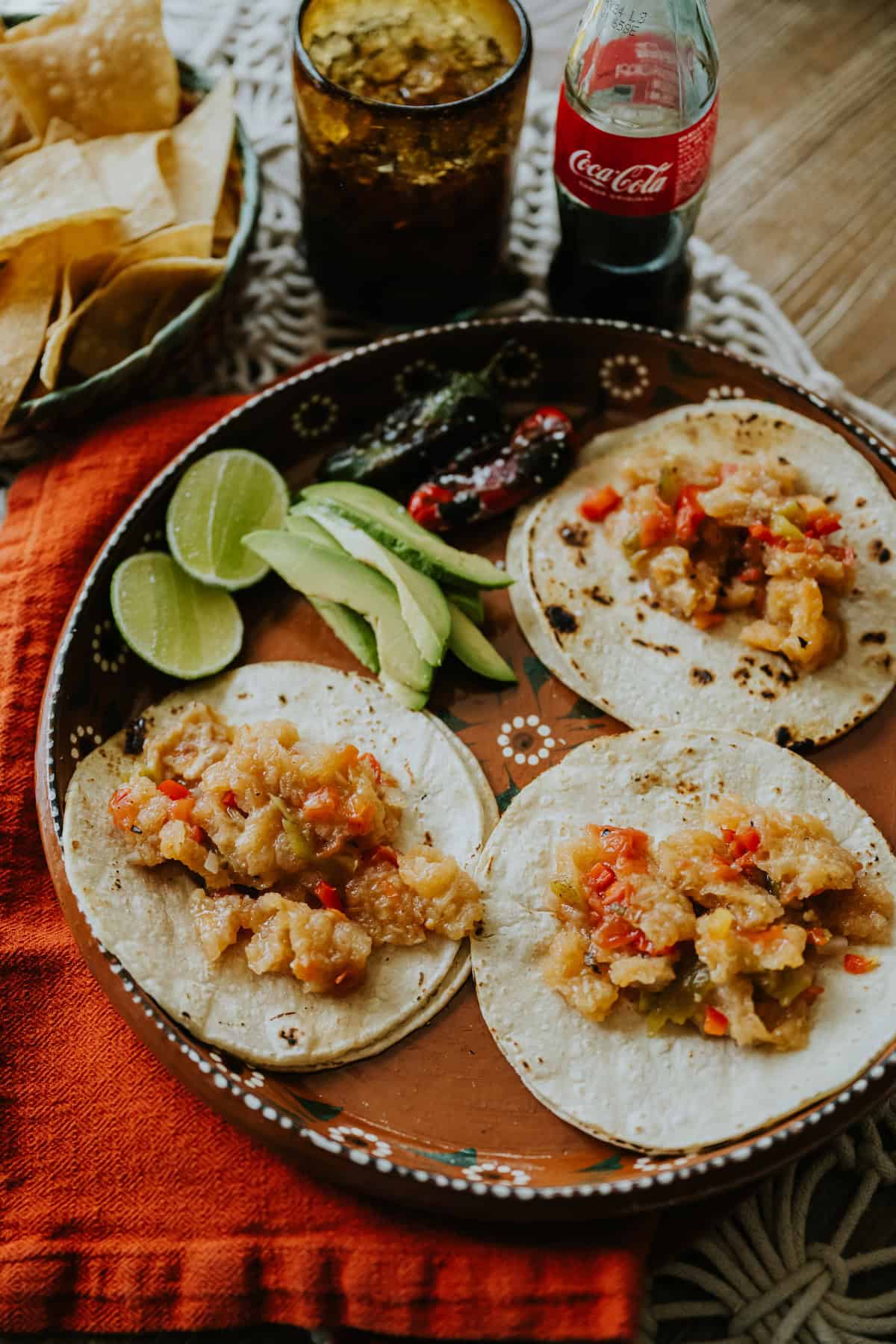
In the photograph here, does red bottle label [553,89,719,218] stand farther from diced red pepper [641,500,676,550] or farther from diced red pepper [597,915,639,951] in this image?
diced red pepper [597,915,639,951]

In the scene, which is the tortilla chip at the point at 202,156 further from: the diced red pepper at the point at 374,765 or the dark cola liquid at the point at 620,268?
the diced red pepper at the point at 374,765

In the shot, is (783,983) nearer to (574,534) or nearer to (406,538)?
(574,534)

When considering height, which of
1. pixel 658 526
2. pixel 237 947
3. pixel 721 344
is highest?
pixel 721 344

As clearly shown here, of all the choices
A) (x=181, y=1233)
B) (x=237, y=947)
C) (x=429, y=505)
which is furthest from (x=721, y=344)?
(x=181, y=1233)

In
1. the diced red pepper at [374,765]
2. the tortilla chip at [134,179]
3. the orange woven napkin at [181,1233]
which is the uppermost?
the tortilla chip at [134,179]

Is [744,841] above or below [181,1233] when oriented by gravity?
above

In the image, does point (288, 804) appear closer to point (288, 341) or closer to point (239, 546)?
point (239, 546)

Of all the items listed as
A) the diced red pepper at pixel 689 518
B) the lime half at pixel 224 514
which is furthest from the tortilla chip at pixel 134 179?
the diced red pepper at pixel 689 518
